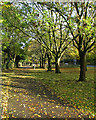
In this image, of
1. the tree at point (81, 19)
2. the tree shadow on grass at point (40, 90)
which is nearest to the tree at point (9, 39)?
the tree at point (81, 19)

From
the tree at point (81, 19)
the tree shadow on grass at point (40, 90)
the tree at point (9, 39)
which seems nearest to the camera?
the tree shadow on grass at point (40, 90)

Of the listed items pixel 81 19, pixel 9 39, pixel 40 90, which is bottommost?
pixel 40 90

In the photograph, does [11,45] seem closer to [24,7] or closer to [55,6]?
[24,7]

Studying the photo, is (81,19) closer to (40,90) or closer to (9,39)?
(40,90)

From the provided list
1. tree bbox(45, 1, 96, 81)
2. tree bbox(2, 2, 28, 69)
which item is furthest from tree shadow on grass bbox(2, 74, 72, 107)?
tree bbox(2, 2, 28, 69)

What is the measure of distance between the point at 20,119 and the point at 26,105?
0.98 meters

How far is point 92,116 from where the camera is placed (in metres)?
3.57

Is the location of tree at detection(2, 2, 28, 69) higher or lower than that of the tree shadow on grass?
higher

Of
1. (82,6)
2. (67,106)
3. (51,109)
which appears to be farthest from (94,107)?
(82,6)

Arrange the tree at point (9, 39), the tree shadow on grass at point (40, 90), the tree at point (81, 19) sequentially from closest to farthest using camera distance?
1. the tree shadow on grass at point (40, 90)
2. the tree at point (81, 19)
3. the tree at point (9, 39)

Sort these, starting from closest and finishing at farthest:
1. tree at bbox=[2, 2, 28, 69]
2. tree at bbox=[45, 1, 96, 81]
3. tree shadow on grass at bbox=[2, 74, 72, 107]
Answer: tree shadow on grass at bbox=[2, 74, 72, 107], tree at bbox=[45, 1, 96, 81], tree at bbox=[2, 2, 28, 69]

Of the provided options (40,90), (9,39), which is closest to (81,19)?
(40,90)

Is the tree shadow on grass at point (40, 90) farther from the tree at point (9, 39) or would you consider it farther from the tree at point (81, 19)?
the tree at point (9, 39)

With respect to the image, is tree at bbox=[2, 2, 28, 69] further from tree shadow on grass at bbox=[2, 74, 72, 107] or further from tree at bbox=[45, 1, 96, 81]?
tree shadow on grass at bbox=[2, 74, 72, 107]
